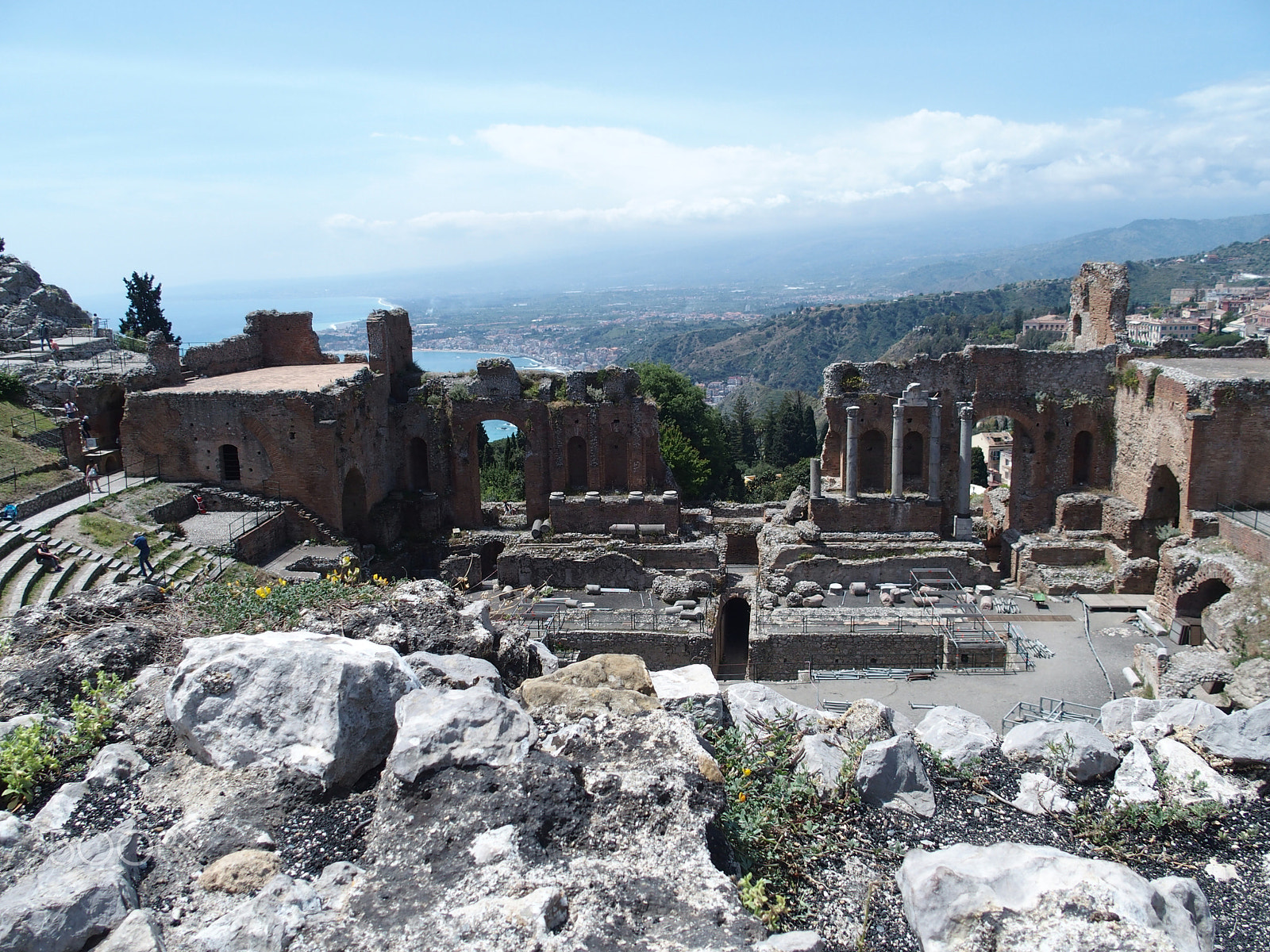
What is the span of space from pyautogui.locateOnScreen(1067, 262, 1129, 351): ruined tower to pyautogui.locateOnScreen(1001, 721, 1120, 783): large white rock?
864 inches

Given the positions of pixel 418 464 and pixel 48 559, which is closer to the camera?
pixel 48 559

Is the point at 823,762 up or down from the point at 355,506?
up

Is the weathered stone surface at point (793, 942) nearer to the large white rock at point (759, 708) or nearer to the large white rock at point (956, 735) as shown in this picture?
the large white rock at point (759, 708)

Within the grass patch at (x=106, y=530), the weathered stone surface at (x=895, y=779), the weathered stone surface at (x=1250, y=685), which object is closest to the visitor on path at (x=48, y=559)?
the grass patch at (x=106, y=530)

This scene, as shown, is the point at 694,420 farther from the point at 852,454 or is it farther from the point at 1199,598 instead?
the point at 1199,598

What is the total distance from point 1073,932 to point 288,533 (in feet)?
74.3

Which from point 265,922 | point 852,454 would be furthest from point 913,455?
point 265,922

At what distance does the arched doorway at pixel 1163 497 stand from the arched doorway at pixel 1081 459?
277cm

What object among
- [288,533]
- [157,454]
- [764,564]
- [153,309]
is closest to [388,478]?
[288,533]

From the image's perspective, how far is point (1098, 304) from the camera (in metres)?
27.8

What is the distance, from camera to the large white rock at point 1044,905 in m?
4.94

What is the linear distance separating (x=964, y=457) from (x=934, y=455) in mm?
877

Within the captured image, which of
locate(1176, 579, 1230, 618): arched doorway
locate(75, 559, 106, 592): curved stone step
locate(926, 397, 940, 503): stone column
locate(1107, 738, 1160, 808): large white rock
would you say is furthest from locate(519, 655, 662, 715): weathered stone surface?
locate(926, 397, 940, 503): stone column

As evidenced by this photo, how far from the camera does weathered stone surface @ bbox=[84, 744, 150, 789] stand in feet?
19.4
